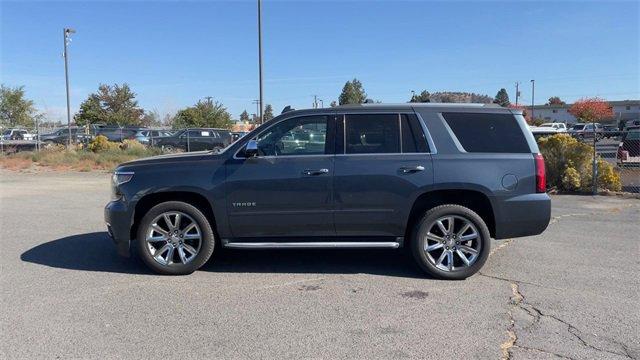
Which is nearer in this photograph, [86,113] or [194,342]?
[194,342]

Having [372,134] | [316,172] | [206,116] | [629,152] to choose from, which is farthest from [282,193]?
[206,116]

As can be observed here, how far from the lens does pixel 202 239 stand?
578 centimetres

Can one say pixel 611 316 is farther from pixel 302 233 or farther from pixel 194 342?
pixel 194 342

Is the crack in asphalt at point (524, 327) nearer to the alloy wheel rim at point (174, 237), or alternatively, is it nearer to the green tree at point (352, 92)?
the alloy wheel rim at point (174, 237)

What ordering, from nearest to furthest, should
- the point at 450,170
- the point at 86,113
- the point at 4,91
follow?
the point at 450,170 → the point at 4,91 → the point at 86,113

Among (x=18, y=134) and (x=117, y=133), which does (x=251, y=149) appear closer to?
(x=117, y=133)

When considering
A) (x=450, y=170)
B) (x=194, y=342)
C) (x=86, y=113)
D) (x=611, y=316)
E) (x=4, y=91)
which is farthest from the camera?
(x=86, y=113)

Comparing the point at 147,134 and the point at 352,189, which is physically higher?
the point at 147,134

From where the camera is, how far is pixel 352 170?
18.6 feet

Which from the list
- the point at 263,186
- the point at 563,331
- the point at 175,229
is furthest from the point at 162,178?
the point at 563,331

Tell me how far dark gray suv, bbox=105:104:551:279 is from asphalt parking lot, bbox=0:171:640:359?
387 millimetres

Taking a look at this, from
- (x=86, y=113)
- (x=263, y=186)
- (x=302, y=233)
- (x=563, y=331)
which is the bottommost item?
(x=563, y=331)

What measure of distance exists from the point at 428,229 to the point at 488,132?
123 cm

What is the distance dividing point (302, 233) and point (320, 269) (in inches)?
22.3
